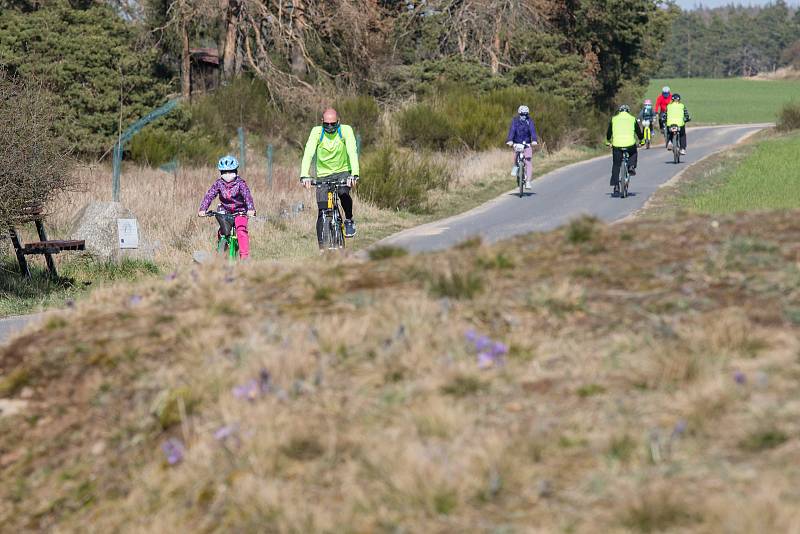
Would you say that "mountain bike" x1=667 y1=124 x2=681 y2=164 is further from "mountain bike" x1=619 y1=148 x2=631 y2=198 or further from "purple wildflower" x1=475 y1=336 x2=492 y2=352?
"purple wildflower" x1=475 y1=336 x2=492 y2=352

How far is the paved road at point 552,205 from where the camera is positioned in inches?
749

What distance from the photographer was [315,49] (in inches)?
1677

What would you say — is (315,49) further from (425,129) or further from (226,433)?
(226,433)

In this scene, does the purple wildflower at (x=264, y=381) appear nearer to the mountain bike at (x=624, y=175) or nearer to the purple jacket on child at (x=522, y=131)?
the mountain bike at (x=624, y=175)

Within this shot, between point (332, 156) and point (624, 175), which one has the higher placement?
point (332, 156)

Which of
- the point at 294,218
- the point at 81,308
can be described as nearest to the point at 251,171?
the point at 294,218

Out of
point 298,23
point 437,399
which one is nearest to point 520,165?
point 298,23

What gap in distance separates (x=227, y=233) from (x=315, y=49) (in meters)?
30.1

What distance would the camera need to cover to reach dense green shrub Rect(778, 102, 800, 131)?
51.0 metres

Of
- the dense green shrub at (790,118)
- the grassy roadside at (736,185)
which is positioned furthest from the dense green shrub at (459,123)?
the dense green shrub at (790,118)

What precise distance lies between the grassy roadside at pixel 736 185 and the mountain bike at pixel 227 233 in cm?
499

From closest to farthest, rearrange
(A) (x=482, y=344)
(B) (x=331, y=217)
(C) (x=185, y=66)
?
1. (A) (x=482, y=344)
2. (B) (x=331, y=217)
3. (C) (x=185, y=66)

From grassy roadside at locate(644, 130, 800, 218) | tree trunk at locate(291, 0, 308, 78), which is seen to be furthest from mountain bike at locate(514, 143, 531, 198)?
tree trunk at locate(291, 0, 308, 78)

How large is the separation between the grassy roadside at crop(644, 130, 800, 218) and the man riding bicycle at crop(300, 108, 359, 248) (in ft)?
12.3
